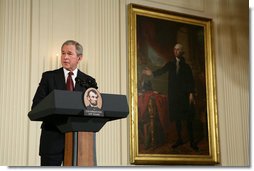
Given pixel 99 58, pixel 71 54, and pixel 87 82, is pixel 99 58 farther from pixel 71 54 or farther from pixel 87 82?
pixel 87 82

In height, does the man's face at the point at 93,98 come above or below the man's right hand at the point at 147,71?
below

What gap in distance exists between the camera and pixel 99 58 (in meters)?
4.26

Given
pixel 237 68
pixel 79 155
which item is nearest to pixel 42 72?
pixel 79 155

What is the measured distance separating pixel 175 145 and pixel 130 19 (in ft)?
4.26

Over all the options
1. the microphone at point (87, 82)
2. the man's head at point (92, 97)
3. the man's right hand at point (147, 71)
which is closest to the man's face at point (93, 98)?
the man's head at point (92, 97)

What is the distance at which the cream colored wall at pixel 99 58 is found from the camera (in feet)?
12.7

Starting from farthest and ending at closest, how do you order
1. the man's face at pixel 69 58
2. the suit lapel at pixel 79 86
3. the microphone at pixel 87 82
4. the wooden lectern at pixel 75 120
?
the man's face at pixel 69 58, the suit lapel at pixel 79 86, the microphone at pixel 87 82, the wooden lectern at pixel 75 120

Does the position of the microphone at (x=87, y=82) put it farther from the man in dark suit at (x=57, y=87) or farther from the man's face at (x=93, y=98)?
the man's face at (x=93, y=98)

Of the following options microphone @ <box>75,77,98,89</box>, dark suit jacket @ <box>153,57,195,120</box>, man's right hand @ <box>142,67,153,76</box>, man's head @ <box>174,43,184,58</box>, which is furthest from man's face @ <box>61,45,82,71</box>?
man's head @ <box>174,43,184,58</box>

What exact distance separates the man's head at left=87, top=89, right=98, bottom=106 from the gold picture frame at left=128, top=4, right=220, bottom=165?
84 cm

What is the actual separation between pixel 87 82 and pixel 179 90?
110 centimetres

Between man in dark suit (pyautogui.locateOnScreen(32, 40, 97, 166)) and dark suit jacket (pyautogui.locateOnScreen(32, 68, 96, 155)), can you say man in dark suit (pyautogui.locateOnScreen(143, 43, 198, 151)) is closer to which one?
man in dark suit (pyautogui.locateOnScreen(32, 40, 97, 166))

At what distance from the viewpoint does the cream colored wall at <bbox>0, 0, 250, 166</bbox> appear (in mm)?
3879

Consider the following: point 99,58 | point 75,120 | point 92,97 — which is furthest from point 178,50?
point 75,120
